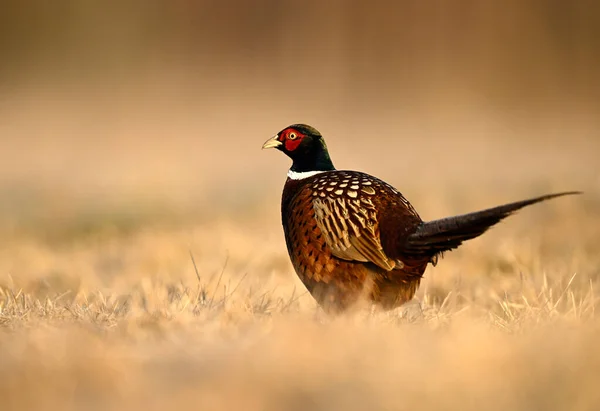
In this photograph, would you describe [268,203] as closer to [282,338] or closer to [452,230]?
[452,230]

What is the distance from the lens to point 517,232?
7.49 meters

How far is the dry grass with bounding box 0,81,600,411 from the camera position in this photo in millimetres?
3166

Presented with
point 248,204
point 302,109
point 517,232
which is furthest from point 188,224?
point 302,109

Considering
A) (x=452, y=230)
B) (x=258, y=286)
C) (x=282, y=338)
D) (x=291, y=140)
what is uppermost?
(x=291, y=140)

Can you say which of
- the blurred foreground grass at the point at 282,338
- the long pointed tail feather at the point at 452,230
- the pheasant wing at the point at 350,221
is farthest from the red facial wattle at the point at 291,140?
the long pointed tail feather at the point at 452,230

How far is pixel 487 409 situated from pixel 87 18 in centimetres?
1682

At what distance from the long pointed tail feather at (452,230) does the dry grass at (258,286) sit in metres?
0.30

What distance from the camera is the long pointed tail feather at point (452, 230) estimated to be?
4434 millimetres

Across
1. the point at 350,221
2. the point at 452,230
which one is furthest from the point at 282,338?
the point at 350,221

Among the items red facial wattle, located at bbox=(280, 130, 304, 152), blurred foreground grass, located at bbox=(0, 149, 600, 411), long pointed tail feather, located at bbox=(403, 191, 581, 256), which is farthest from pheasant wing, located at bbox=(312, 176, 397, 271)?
red facial wattle, located at bbox=(280, 130, 304, 152)

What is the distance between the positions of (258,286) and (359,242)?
120 cm

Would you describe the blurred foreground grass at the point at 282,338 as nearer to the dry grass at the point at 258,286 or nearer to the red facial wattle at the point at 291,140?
the dry grass at the point at 258,286

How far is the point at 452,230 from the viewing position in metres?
4.57

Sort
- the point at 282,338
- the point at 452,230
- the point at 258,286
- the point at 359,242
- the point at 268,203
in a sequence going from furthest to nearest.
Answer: the point at 268,203, the point at 258,286, the point at 359,242, the point at 452,230, the point at 282,338
